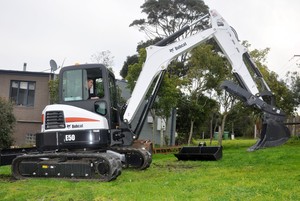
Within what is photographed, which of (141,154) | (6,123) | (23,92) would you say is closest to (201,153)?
(141,154)

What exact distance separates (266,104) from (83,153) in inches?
334

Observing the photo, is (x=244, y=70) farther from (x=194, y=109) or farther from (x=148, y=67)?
(x=194, y=109)

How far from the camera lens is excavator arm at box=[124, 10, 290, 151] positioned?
1399 cm

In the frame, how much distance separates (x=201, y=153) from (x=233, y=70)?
11.3ft

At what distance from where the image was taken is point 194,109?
2891 cm

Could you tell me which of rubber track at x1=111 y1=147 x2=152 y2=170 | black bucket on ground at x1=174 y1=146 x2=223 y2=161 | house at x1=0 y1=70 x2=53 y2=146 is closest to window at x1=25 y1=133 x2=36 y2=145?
house at x1=0 y1=70 x2=53 y2=146

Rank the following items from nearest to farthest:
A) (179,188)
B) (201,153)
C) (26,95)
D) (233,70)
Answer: (179,188), (201,153), (233,70), (26,95)

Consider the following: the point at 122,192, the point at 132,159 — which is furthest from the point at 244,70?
the point at 122,192

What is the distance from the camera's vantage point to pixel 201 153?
15711 millimetres

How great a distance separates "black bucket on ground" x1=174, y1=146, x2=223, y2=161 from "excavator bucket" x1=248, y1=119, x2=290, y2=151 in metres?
2.13

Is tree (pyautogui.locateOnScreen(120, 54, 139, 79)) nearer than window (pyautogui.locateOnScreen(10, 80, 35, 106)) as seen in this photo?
No

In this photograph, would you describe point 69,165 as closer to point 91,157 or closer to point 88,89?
point 91,157

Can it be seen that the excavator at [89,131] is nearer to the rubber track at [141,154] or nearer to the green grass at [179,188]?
the rubber track at [141,154]

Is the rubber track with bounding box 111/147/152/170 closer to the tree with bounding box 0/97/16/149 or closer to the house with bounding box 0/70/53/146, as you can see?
the tree with bounding box 0/97/16/149
